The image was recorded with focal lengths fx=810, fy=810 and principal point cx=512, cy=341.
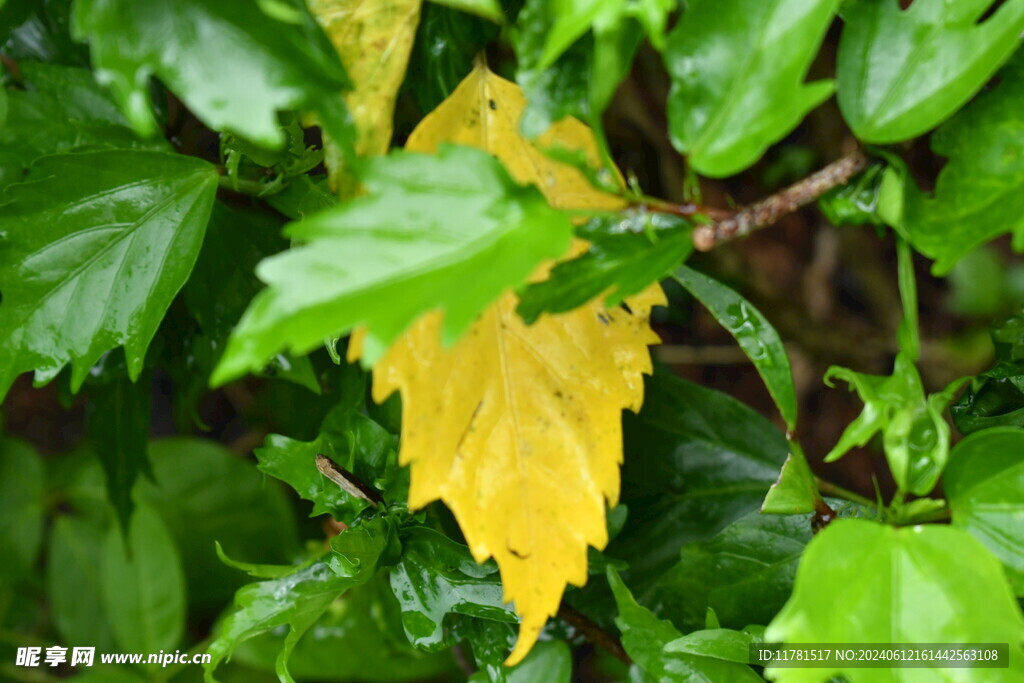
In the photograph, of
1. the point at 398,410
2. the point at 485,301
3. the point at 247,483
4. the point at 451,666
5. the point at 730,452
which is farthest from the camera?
the point at 247,483

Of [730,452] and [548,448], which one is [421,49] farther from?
[730,452]

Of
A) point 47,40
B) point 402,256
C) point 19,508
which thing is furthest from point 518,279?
point 19,508

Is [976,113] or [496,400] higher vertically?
[976,113]

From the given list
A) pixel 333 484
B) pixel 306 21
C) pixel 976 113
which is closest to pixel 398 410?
pixel 333 484

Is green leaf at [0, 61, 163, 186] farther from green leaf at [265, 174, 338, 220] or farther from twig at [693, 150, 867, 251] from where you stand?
twig at [693, 150, 867, 251]

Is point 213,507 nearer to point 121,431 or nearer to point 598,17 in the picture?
point 121,431

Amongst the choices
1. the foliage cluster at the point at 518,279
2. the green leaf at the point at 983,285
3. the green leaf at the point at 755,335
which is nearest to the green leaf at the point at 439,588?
the foliage cluster at the point at 518,279
